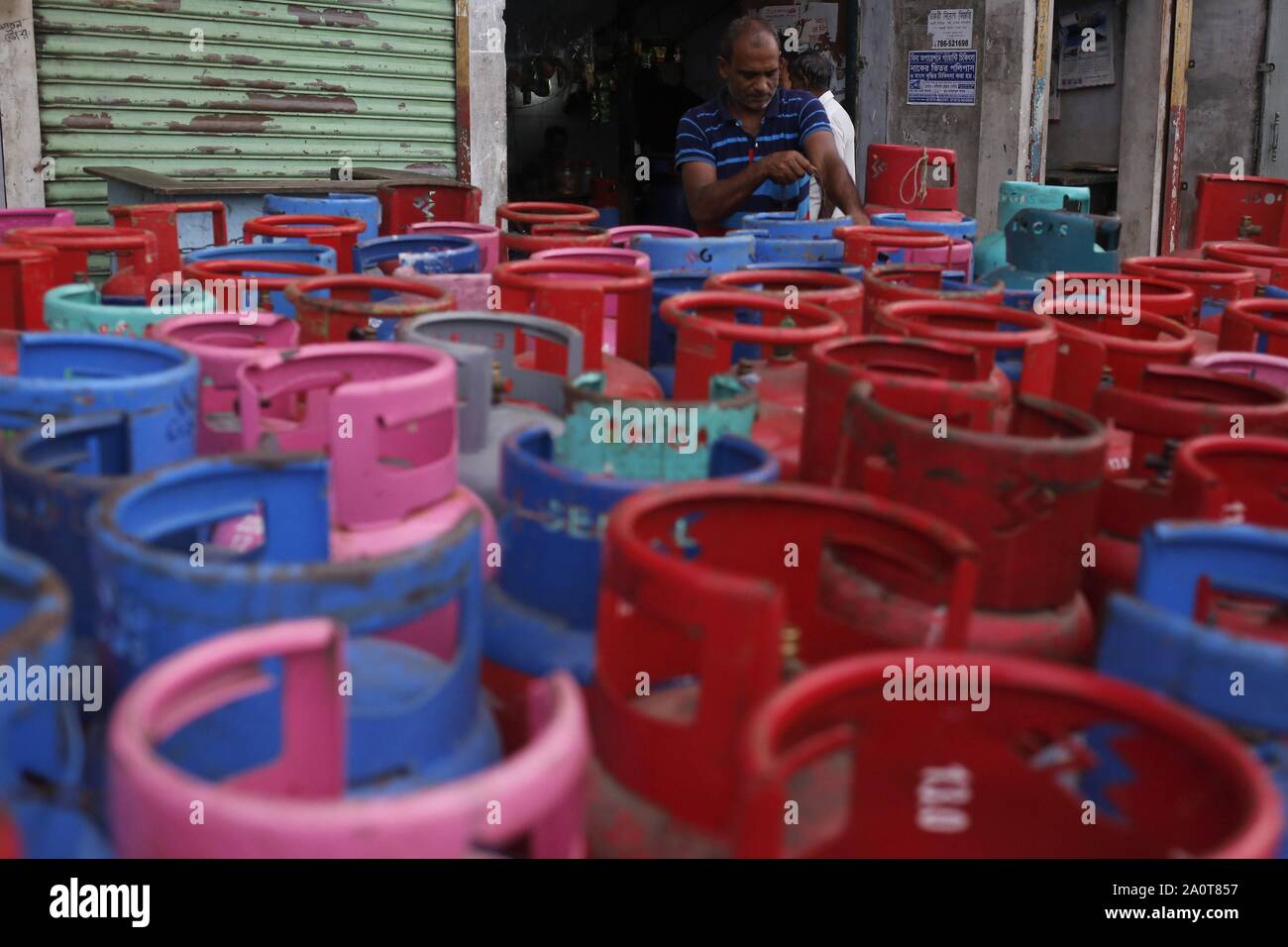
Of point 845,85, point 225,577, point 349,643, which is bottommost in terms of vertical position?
point 349,643

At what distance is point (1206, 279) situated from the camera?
13.7ft

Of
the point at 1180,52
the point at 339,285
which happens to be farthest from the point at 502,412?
the point at 1180,52

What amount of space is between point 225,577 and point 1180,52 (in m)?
12.2

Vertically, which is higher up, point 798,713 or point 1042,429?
point 1042,429

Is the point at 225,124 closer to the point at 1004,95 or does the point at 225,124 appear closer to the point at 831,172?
the point at 831,172

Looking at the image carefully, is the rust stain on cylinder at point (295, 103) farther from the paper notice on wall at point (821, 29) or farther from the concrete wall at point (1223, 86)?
the concrete wall at point (1223, 86)

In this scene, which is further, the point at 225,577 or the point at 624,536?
the point at 624,536

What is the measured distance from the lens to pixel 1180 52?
37.8 ft

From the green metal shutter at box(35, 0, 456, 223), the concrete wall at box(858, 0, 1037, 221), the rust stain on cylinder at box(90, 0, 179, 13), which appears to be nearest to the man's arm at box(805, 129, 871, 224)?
the green metal shutter at box(35, 0, 456, 223)

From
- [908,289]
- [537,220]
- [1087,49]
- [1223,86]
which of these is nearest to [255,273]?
[537,220]

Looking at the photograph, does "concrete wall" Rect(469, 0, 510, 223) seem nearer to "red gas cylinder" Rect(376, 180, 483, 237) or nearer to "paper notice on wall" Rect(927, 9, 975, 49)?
"red gas cylinder" Rect(376, 180, 483, 237)

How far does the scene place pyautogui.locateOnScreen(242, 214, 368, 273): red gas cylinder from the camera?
167 inches

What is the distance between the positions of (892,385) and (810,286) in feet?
5.04

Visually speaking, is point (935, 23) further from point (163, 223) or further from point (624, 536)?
point (624, 536)
